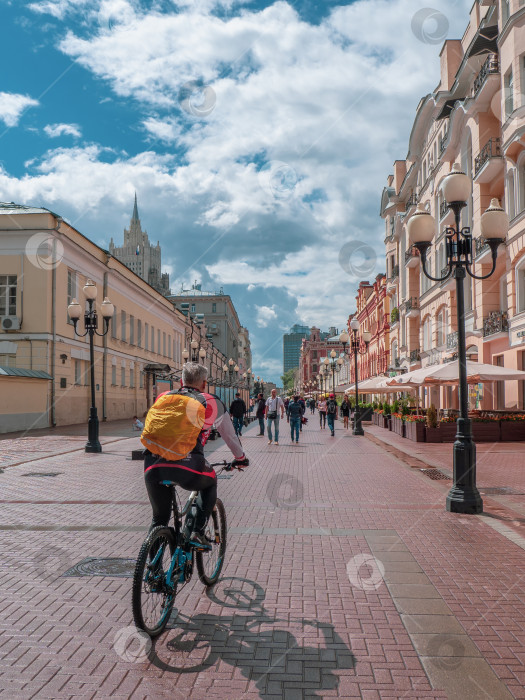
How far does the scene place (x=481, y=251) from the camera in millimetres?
23859

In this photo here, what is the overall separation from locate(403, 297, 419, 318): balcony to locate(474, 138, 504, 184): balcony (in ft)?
50.5

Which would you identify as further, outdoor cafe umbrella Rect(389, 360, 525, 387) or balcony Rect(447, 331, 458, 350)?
balcony Rect(447, 331, 458, 350)

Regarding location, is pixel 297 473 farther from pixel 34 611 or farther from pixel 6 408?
pixel 6 408

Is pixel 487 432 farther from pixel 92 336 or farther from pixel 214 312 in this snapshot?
pixel 214 312

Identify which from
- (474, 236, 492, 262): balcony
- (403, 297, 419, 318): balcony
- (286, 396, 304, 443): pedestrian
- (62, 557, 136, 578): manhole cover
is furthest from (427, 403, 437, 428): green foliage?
(403, 297, 419, 318): balcony

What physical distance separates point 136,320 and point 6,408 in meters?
22.3

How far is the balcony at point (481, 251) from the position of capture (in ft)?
76.0

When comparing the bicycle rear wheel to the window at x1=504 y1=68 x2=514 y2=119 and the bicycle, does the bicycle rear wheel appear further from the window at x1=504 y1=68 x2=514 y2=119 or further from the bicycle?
the window at x1=504 y1=68 x2=514 y2=119

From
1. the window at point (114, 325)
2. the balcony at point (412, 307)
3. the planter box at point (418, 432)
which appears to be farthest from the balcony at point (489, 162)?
the window at point (114, 325)

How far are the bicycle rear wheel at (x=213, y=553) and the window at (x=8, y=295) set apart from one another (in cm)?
2570

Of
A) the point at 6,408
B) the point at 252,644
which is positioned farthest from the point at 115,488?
the point at 6,408

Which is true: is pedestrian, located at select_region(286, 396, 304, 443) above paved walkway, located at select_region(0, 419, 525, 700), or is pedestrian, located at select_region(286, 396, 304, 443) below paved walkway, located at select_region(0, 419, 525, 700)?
above

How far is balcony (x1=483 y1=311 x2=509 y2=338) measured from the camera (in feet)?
76.3

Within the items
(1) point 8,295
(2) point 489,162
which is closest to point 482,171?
(2) point 489,162
